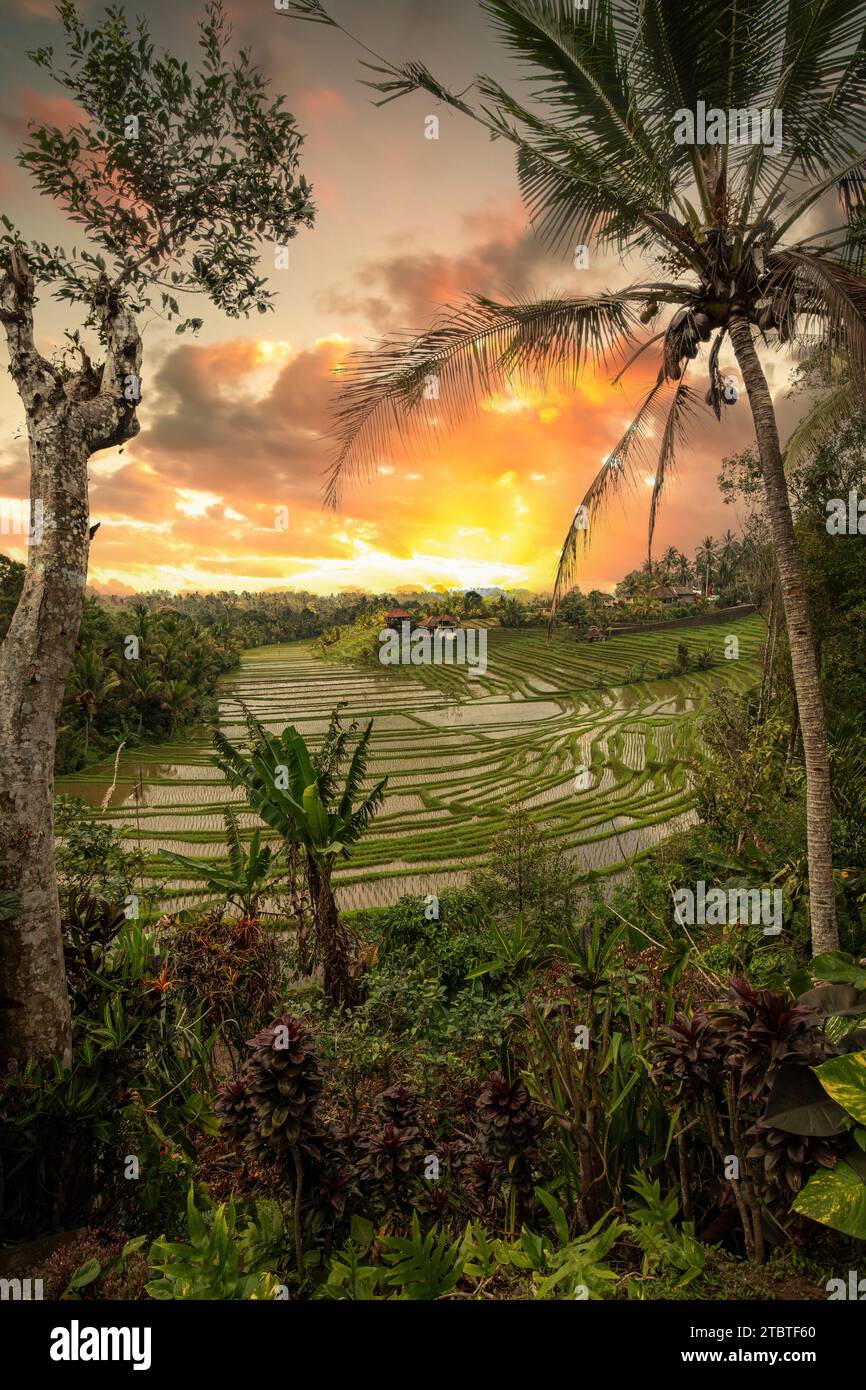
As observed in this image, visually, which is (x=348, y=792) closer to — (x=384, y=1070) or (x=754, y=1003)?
(x=384, y=1070)

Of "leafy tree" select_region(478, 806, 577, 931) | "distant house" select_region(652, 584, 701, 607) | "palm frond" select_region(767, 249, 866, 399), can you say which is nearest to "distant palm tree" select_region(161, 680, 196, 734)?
"leafy tree" select_region(478, 806, 577, 931)

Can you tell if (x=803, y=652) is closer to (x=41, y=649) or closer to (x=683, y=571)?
(x=41, y=649)

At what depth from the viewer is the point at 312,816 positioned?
4875 millimetres

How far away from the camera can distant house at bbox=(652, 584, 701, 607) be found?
24.5m

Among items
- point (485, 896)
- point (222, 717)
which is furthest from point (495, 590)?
point (485, 896)

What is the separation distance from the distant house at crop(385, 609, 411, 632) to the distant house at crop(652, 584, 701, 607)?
9.51m

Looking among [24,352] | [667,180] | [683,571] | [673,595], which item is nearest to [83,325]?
[24,352]

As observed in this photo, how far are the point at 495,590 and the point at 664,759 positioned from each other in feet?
45.6

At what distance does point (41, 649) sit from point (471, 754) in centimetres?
1182

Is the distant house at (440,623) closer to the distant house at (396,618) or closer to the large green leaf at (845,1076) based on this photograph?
the distant house at (396,618)

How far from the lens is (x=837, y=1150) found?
1.52 m

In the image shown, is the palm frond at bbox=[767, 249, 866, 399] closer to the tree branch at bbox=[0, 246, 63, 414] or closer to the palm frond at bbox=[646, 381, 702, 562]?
the palm frond at bbox=[646, 381, 702, 562]

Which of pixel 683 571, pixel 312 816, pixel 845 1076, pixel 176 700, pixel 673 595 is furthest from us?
pixel 683 571
